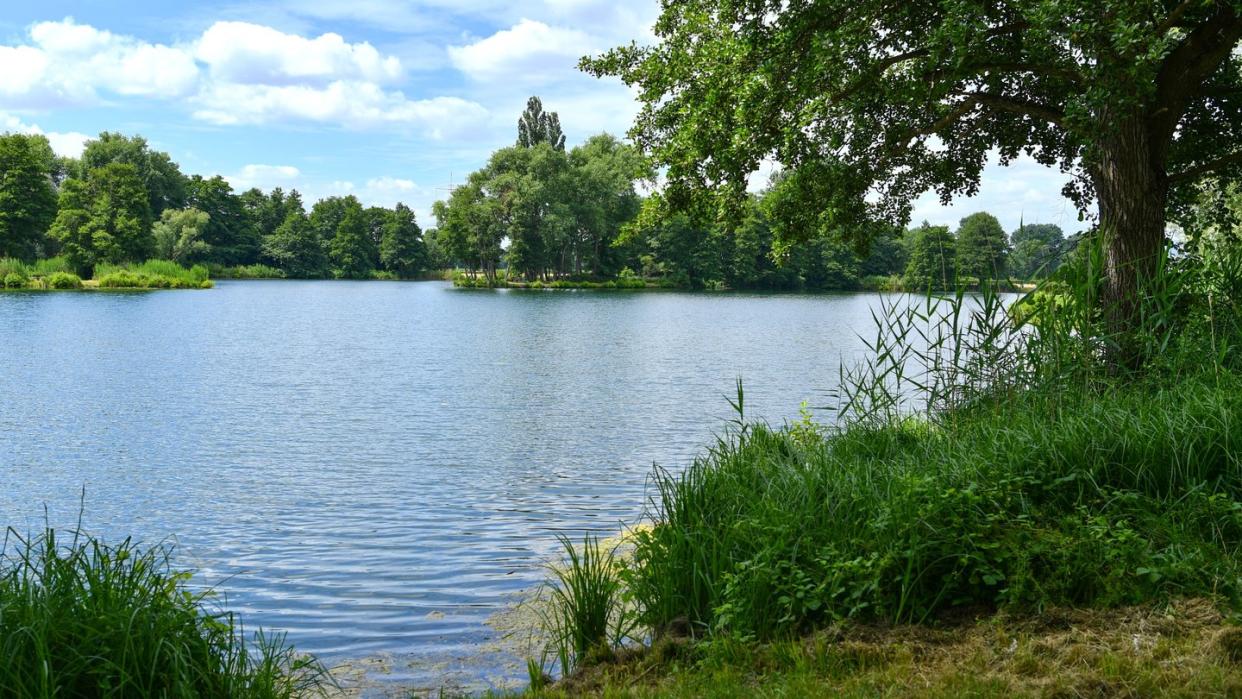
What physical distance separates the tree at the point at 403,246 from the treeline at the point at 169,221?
0.13 m

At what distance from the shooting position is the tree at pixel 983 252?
849 centimetres

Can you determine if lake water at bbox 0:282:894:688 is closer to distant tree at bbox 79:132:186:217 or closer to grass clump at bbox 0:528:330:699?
grass clump at bbox 0:528:330:699

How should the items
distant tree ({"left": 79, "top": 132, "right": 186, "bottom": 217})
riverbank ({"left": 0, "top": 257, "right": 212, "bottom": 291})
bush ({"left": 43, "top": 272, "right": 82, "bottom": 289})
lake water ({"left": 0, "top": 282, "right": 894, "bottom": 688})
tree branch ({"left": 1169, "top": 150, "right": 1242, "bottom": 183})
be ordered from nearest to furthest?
lake water ({"left": 0, "top": 282, "right": 894, "bottom": 688}), tree branch ({"left": 1169, "top": 150, "right": 1242, "bottom": 183}), riverbank ({"left": 0, "top": 257, "right": 212, "bottom": 291}), bush ({"left": 43, "top": 272, "right": 82, "bottom": 289}), distant tree ({"left": 79, "top": 132, "right": 186, "bottom": 217})

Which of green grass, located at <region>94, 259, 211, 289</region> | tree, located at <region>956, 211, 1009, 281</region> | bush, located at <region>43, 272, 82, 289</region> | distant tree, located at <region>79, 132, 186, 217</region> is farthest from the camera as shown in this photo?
distant tree, located at <region>79, 132, 186, 217</region>

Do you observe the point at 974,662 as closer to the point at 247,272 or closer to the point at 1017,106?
the point at 1017,106

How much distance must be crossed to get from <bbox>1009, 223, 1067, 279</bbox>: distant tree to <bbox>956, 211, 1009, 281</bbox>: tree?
11 cm

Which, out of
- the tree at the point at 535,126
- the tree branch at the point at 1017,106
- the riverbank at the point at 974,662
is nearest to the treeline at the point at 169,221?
the tree at the point at 535,126

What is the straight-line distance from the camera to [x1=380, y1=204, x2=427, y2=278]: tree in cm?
11650

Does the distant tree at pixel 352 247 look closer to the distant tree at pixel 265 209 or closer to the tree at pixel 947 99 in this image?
the distant tree at pixel 265 209

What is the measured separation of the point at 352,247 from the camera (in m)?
116

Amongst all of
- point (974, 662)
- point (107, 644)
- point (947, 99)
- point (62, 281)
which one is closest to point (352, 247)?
point (62, 281)

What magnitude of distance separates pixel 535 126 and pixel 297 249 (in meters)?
40.9

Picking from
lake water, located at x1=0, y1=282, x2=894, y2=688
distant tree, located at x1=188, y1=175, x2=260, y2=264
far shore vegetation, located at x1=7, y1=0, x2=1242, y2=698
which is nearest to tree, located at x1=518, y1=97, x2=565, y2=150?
distant tree, located at x1=188, y1=175, x2=260, y2=264

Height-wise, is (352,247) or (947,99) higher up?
(352,247)
